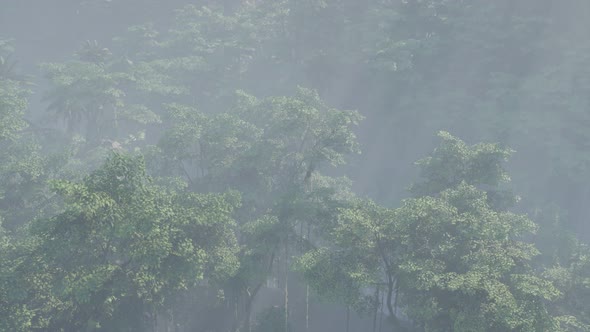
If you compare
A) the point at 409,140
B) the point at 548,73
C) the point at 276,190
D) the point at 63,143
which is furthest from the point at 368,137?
the point at 63,143

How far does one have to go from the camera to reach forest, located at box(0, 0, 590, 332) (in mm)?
18281

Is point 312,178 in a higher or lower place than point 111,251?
higher

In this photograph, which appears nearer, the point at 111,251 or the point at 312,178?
the point at 111,251

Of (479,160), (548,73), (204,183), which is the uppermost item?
(548,73)

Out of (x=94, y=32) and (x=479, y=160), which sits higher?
(x=94, y=32)

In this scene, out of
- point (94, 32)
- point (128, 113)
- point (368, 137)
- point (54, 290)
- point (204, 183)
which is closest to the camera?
point (54, 290)

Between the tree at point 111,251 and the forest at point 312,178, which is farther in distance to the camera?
the forest at point 312,178

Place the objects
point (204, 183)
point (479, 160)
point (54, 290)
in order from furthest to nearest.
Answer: point (204, 183)
point (479, 160)
point (54, 290)

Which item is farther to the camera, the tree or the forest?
the forest

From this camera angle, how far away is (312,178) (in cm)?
3681

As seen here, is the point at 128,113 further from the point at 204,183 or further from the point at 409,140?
the point at 409,140

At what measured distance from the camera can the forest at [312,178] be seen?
1828 cm

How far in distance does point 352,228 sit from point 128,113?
35.0m

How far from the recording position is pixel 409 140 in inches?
2216
